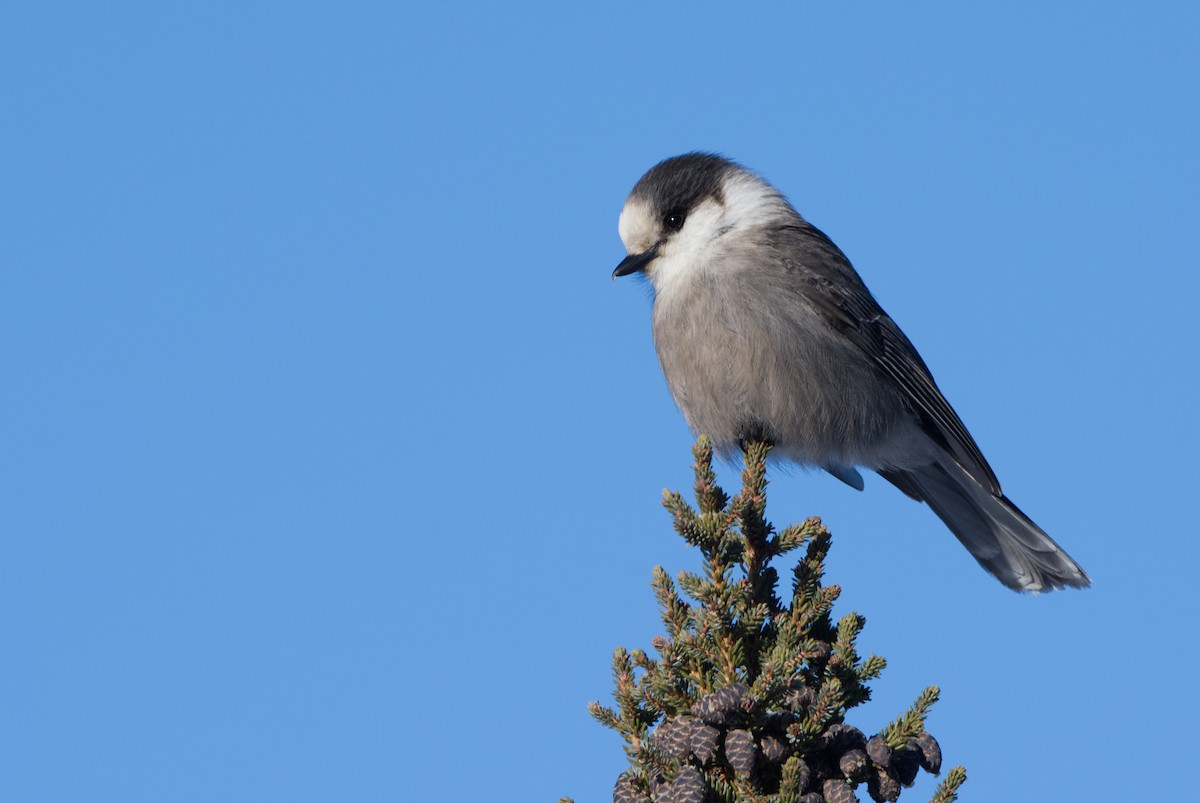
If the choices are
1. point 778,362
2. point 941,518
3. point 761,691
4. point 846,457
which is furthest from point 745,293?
point 761,691

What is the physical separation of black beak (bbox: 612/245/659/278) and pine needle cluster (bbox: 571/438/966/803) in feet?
6.32

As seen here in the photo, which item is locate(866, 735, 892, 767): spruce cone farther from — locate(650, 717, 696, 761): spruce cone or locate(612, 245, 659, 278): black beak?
locate(612, 245, 659, 278): black beak

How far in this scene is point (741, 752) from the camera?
232 cm

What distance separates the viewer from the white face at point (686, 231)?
4711 millimetres

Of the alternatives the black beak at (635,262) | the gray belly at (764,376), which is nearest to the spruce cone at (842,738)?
the gray belly at (764,376)

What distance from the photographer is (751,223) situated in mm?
4980

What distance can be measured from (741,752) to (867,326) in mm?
2902

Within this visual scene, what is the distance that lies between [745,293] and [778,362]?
11.3 inches

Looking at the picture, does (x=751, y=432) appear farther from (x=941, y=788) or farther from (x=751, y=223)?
(x=941, y=788)

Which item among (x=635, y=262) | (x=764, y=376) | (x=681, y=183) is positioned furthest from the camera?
(x=681, y=183)

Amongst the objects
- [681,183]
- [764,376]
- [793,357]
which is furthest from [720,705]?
[681,183]

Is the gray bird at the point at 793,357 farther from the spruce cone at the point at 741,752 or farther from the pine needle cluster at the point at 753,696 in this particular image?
the spruce cone at the point at 741,752

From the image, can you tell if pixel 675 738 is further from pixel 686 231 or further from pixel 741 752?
pixel 686 231

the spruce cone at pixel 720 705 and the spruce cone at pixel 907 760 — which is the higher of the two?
the spruce cone at pixel 720 705
